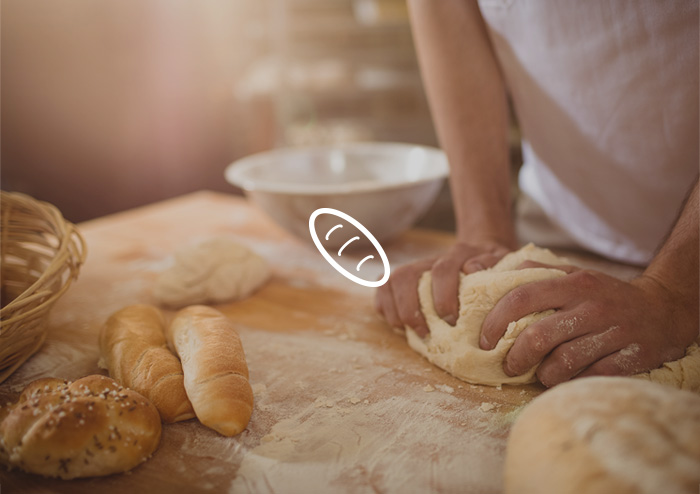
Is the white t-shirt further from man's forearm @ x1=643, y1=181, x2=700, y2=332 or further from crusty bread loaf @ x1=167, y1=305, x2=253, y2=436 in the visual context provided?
crusty bread loaf @ x1=167, y1=305, x2=253, y2=436

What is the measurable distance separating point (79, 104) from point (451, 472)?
346 cm

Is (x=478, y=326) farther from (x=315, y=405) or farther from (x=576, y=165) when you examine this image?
(x=576, y=165)

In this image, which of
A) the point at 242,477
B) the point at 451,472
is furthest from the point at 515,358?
the point at 242,477

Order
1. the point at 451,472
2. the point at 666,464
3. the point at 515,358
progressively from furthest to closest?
1. the point at 515,358
2. the point at 451,472
3. the point at 666,464

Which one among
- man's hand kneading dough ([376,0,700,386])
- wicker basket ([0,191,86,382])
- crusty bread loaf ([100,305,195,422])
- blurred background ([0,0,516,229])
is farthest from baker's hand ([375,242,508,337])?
blurred background ([0,0,516,229])

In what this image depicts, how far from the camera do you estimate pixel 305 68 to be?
13.0 feet

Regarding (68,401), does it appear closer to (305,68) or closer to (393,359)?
(393,359)

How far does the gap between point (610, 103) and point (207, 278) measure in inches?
42.8

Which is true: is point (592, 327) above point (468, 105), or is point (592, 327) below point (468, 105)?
below

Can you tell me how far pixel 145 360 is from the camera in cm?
91

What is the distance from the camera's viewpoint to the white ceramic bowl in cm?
141

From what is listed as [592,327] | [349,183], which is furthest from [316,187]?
[592,327]

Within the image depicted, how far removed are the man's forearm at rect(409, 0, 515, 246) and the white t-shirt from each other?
63mm

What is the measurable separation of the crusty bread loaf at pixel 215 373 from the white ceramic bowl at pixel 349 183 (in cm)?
51
